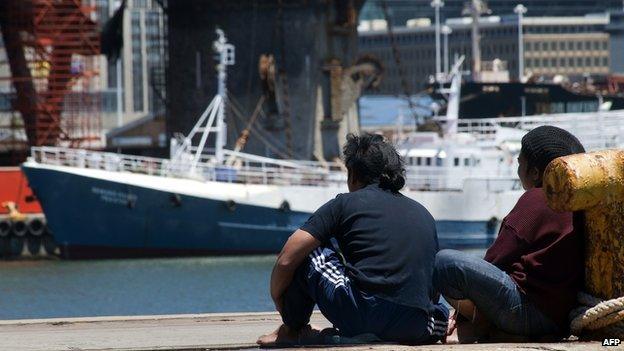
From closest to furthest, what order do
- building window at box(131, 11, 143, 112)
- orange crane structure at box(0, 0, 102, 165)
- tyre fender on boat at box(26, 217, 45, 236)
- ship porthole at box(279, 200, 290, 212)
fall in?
1. ship porthole at box(279, 200, 290, 212)
2. tyre fender on boat at box(26, 217, 45, 236)
3. orange crane structure at box(0, 0, 102, 165)
4. building window at box(131, 11, 143, 112)

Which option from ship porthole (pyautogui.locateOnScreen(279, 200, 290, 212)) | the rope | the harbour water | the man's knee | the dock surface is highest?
the man's knee

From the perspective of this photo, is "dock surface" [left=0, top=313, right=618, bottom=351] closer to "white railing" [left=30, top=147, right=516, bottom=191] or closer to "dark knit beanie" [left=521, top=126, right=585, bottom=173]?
"dark knit beanie" [left=521, top=126, right=585, bottom=173]

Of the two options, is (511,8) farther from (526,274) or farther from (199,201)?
(526,274)

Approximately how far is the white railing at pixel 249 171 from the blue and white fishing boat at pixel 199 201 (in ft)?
0.12

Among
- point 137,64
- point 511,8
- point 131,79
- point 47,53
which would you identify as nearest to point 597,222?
point 47,53

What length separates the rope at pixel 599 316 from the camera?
770 centimetres

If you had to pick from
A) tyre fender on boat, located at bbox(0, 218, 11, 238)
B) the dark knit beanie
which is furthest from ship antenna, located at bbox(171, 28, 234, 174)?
the dark knit beanie

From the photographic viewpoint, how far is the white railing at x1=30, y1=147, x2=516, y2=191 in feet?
130

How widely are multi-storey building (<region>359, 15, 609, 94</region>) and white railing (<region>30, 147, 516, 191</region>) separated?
69.6 m

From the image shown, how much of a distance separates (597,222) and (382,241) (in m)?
0.92

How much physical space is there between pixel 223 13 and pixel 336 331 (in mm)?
36605

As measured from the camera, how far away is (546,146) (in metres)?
8.20

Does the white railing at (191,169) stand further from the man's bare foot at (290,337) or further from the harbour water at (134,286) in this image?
the man's bare foot at (290,337)

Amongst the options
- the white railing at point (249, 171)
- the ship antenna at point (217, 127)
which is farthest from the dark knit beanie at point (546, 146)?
the ship antenna at point (217, 127)
